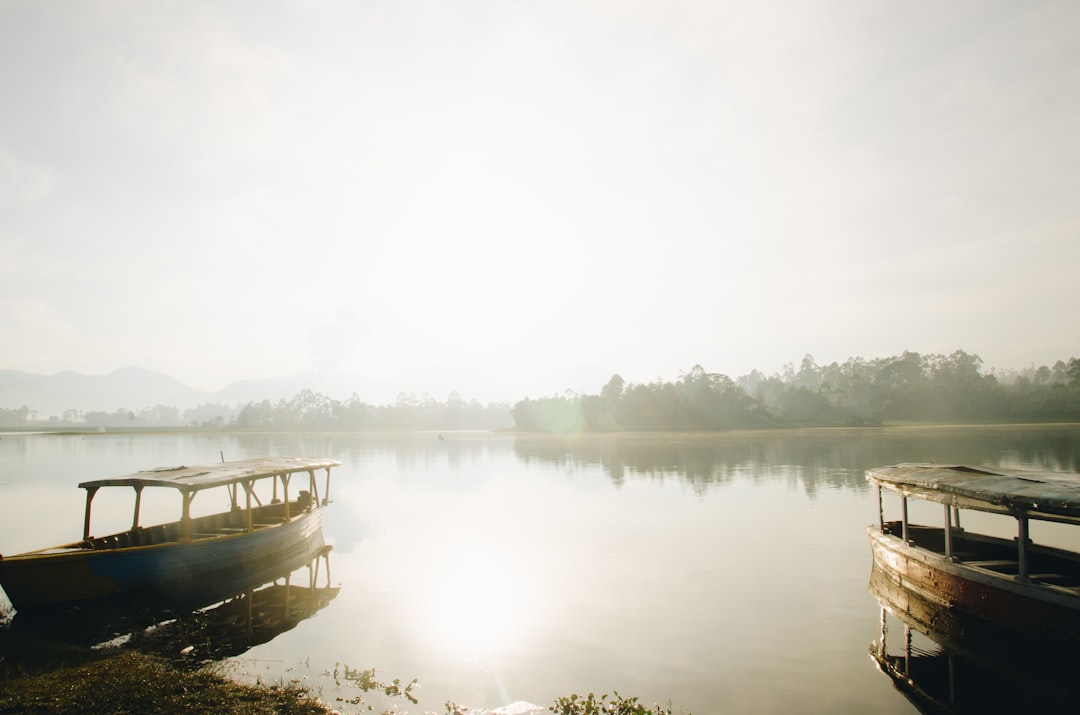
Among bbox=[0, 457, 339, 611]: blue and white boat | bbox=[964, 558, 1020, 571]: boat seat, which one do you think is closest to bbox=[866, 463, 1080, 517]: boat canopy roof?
bbox=[964, 558, 1020, 571]: boat seat

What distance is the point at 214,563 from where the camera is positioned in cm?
2006

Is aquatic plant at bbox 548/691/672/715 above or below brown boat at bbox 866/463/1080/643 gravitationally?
below

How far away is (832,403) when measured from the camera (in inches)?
6112

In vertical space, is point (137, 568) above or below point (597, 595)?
above

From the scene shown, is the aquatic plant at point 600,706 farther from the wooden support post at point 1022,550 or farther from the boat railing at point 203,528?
the boat railing at point 203,528

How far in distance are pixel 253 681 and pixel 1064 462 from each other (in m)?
63.3

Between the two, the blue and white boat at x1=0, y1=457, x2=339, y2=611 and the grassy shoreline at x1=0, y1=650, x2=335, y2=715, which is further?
the blue and white boat at x1=0, y1=457, x2=339, y2=611

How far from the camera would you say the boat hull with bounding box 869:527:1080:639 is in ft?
42.1

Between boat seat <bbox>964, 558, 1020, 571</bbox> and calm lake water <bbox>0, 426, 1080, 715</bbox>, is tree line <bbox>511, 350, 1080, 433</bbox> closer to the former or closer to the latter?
calm lake water <bbox>0, 426, 1080, 715</bbox>

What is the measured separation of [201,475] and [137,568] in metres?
4.64

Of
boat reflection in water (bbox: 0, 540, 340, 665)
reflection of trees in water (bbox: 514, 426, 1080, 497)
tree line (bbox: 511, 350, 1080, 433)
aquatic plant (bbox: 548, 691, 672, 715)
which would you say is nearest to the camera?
aquatic plant (bbox: 548, 691, 672, 715)

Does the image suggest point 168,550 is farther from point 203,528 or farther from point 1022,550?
point 1022,550

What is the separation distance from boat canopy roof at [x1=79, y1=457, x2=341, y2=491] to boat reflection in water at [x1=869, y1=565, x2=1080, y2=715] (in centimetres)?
2162

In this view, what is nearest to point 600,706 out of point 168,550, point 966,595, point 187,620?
point 966,595
